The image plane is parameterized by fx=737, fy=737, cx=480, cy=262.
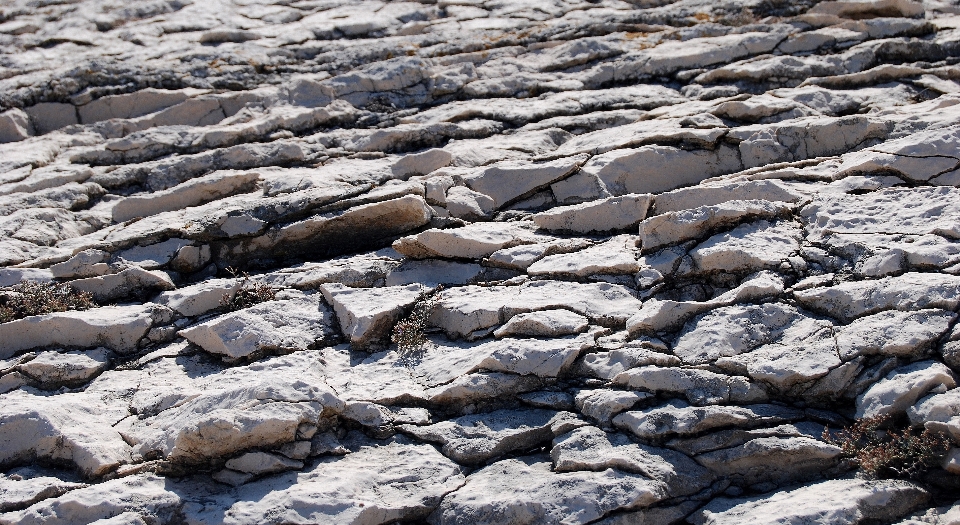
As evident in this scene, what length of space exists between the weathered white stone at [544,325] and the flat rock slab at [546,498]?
4.18 ft

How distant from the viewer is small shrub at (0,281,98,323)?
22.8 ft

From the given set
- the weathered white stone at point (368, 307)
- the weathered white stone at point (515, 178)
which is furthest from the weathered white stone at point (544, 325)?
the weathered white stone at point (515, 178)

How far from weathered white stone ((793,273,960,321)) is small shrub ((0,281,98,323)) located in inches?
260

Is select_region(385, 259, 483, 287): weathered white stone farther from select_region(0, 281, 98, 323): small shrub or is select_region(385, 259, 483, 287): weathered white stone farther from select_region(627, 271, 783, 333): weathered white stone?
select_region(0, 281, 98, 323): small shrub

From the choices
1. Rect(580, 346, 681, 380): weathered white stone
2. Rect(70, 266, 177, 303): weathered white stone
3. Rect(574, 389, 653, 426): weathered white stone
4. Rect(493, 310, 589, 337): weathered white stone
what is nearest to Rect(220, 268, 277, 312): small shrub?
Rect(70, 266, 177, 303): weathered white stone

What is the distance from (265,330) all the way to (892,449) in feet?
16.3

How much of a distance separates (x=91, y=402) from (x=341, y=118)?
527 cm

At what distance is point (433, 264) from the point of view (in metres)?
7.31

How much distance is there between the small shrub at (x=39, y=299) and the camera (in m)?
6.96

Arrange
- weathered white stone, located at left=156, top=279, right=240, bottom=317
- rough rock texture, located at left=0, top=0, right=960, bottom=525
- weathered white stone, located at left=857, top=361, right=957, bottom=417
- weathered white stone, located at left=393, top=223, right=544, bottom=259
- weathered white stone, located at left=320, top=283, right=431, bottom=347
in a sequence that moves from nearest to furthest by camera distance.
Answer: weathered white stone, located at left=857, top=361, right=957, bottom=417
rough rock texture, located at left=0, top=0, right=960, bottom=525
weathered white stone, located at left=320, top=283, right=431, bottom=347
weathered white stone, located at left=156, top=279, right=240, bottom=317
weathered white stone, located at left=393, top=223, right=544, bottom=259

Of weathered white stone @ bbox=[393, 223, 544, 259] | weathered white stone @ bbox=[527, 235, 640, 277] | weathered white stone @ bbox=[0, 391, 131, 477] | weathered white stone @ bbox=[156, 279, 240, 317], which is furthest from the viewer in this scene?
weathered white stone @ bbox=[393, 223, 544, 259]

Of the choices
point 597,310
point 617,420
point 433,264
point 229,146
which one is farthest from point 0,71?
point 617,420

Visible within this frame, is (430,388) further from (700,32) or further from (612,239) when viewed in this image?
(700,32)

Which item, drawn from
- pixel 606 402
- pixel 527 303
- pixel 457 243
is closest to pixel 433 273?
pixel 457 243
